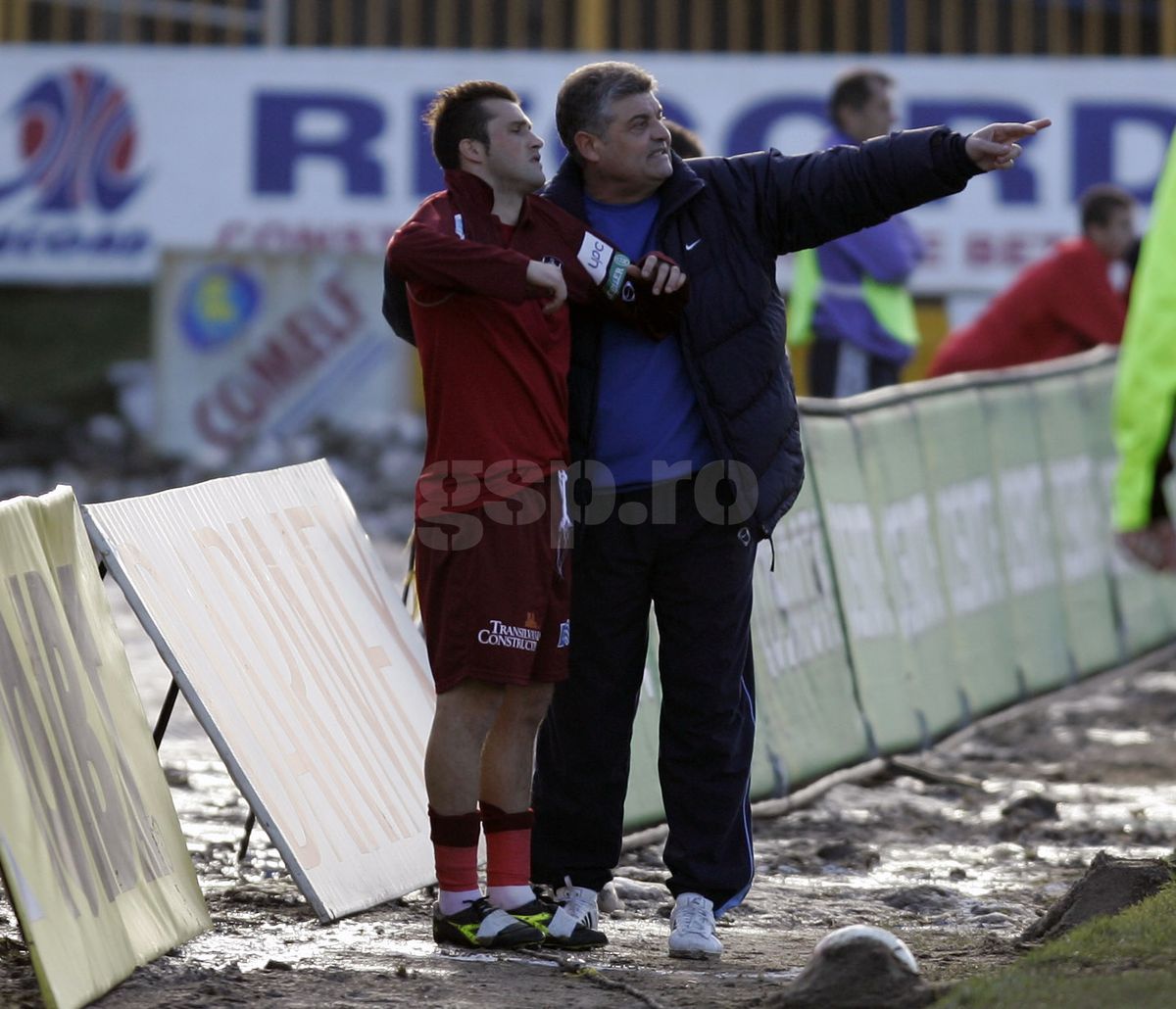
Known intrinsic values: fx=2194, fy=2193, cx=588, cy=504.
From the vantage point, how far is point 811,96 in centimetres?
1819

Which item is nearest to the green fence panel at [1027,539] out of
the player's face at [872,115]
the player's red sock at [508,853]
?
the player's face at [872,115]

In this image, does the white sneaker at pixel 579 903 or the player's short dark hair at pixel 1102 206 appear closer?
the white sneaker at pixel 579 903

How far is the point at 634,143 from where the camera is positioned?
498 centimetres

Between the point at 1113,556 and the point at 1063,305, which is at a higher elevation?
the point at 1063,305

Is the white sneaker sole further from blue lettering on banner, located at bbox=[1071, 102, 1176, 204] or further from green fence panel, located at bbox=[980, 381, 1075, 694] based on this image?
blue lettering on banner, located at bbox=[1071, 102, 1176, 204]

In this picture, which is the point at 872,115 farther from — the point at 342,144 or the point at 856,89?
the point at 342,144

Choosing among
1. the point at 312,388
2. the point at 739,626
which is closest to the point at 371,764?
the point at 739,626

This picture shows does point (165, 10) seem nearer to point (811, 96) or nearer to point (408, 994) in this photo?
point (811, 96)

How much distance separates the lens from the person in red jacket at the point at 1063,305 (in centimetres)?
1168

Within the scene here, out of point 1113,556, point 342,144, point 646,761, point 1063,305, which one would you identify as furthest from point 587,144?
point 342,144

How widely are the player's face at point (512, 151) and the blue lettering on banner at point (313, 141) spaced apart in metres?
13.3

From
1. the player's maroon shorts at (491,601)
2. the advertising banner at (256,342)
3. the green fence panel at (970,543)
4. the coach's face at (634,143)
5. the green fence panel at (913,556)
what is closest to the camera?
the player's maroon shorts at (491,601)

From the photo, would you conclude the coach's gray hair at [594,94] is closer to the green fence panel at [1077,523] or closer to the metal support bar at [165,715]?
the metal support bar at [165,715]

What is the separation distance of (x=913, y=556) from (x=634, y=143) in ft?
12.6
